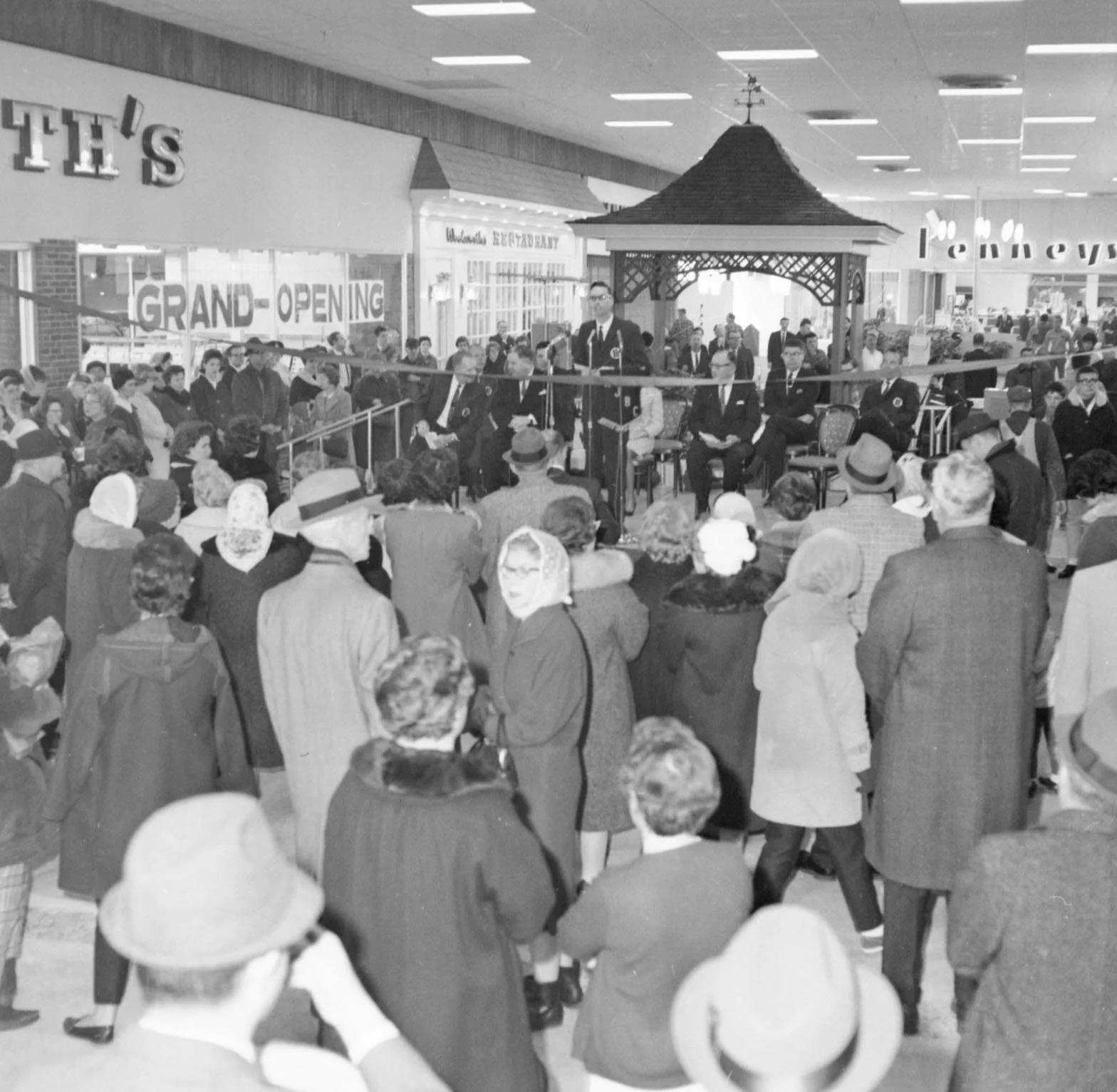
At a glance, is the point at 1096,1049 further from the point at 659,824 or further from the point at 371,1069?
the point at 371,1069

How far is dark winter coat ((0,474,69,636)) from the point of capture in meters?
6.40

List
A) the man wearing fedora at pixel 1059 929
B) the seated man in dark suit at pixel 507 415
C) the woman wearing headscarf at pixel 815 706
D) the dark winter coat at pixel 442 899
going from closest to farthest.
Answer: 1. the man wearing fedora at pixel 1059 929
2. the dark winter coat at pixel 442 899
3. the woman wearing headscarf at pixel 815 706
4. the seated man in dark suit at pixel 507 415

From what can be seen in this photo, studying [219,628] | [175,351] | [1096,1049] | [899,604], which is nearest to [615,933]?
[1096,1049]

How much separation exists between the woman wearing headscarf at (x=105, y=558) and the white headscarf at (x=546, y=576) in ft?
5.96

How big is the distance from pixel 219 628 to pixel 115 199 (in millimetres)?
9347

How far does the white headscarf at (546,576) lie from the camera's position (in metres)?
4.22

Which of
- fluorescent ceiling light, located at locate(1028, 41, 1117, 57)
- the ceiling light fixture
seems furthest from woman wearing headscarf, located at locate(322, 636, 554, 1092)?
fluorescent ceiling light, located at locate(1028, 41, 1117, 57)

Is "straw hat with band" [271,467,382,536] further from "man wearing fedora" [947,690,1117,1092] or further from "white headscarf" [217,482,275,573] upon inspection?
"man wearing fedora" [947,690,1117,1092]

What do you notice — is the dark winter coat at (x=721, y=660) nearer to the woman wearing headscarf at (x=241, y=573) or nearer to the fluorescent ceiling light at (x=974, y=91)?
the woman wearing headscarf at (x=241, y=573)

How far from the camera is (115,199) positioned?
547 inches

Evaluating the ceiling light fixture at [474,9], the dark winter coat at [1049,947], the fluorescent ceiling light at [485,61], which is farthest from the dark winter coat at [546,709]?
the fluorescent ceiling light at [485,61]

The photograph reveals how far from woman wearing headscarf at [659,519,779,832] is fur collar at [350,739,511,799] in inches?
72.0

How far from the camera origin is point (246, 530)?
5480 mm

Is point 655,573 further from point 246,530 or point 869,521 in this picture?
point 246,530
